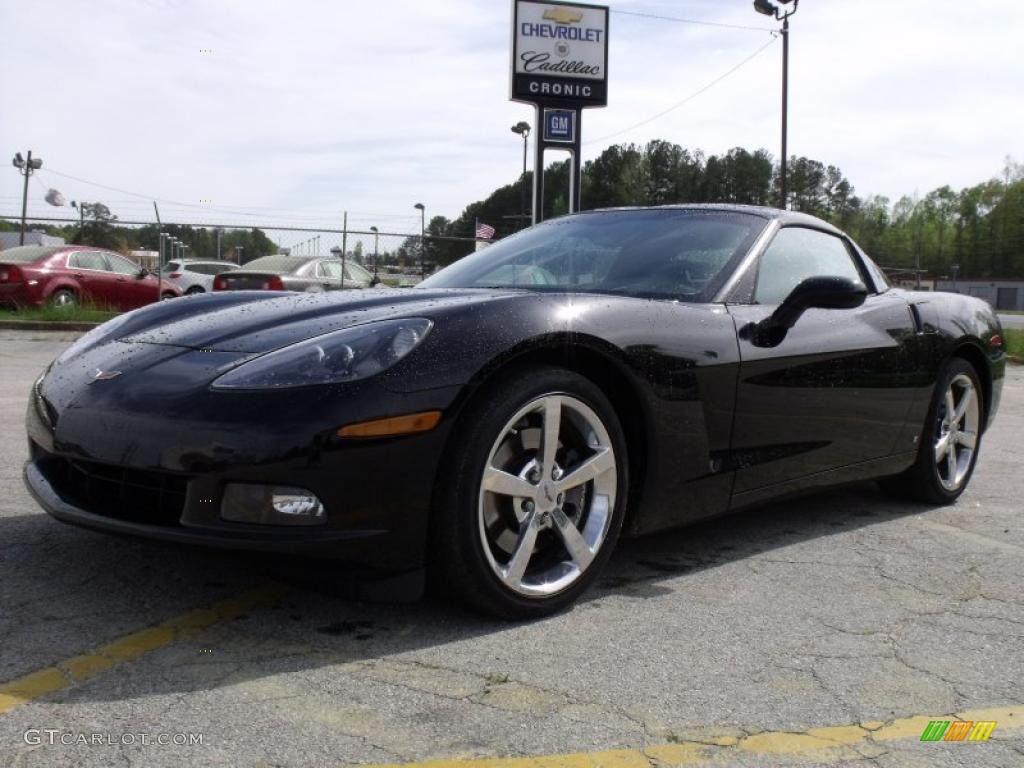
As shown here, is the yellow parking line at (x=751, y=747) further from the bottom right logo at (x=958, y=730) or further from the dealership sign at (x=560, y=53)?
the dealership sign at (x=560, y=53)

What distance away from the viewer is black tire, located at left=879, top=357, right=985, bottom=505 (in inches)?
175

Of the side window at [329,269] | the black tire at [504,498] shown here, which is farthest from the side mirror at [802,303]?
the side window at [329,269]

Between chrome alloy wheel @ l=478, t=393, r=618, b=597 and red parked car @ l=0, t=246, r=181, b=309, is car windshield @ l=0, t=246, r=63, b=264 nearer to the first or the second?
red parked car @ l=0, t=246, r=181, b=309

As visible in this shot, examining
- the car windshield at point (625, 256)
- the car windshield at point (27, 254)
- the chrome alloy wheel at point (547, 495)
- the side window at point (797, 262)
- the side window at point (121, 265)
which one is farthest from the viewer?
the side window at point (121, 265)

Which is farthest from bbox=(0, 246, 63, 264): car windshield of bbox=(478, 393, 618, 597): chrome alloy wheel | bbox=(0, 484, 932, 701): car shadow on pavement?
bbox=(478, 393, 618, 597): chrome alloy wheel

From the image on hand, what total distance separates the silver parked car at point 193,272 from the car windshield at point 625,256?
65.8ft

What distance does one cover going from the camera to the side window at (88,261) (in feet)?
54.8

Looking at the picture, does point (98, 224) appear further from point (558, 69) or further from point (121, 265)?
point (558, 69)

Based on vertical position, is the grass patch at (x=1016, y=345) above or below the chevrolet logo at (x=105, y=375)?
above

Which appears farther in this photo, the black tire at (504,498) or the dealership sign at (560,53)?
the dealership sign at (560,53)

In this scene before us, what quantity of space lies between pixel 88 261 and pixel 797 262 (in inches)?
605

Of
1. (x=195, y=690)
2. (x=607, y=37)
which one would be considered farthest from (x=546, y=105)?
(x=195, y=690)

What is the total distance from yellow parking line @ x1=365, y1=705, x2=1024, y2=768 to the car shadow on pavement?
0.63 m

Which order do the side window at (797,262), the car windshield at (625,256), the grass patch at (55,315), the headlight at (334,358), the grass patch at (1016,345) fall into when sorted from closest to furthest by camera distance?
the headlight at (334,358), the car windshield at (625,256), the side window at (797,262), the grass patch at (55,315), the grass patch at (1016,345)
